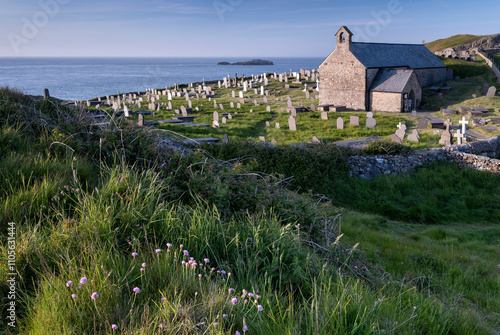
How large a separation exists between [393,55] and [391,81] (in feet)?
23.9

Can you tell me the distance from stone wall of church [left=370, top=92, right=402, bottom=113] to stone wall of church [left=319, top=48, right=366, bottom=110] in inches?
33.8

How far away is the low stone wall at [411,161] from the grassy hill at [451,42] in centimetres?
6656

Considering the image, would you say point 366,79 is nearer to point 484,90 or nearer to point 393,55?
point 393,55

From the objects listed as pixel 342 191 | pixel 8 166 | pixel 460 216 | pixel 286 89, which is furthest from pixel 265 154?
pixel 286 89

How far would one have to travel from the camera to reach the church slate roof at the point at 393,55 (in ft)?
116

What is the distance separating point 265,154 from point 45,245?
10.2 meters

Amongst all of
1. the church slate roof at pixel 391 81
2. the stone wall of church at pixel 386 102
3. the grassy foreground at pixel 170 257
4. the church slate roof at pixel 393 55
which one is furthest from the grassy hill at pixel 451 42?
the grassy foreground at pixel 170 257

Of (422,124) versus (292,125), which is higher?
(292,125)

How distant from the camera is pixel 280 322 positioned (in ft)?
8.54

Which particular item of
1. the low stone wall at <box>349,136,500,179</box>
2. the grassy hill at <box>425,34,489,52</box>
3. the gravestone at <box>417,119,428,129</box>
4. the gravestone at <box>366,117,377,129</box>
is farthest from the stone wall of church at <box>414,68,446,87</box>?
the grassy hill at <box>425,34,489,52</box>

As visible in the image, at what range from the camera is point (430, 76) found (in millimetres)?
41500

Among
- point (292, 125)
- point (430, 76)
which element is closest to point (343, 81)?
point (430, 76)

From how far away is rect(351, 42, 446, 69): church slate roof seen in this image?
35.4m

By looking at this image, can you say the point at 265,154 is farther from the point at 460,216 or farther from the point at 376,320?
the point at 376,320
